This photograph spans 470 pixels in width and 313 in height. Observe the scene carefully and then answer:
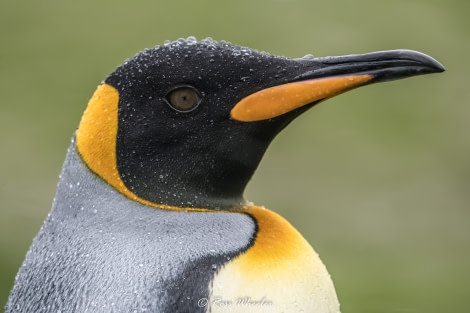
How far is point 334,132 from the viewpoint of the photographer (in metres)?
5.80

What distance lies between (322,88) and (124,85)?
1.19 feet

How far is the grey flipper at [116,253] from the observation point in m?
1.58

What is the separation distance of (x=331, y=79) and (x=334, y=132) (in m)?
4.14

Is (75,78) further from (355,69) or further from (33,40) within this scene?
(355,69)

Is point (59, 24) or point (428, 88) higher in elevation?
point (59, 24)

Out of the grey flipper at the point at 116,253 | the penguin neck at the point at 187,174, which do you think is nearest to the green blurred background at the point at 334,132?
the penguin neck at the point at 187,174

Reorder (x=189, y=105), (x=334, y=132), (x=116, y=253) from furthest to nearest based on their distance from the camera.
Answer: (x=334, y=132), (x=189, y=105), (x=116, y=253)

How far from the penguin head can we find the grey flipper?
0.14ft

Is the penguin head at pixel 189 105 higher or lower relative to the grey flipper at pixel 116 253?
higher

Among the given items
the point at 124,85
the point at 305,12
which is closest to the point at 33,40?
the point at 305,12

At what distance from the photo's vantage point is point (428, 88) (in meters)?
6.33

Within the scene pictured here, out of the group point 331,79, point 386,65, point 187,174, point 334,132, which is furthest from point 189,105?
point 334,132

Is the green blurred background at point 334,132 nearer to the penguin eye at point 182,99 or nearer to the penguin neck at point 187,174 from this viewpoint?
the penguin neck at point 187,174

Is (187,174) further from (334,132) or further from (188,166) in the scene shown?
(334,132)
